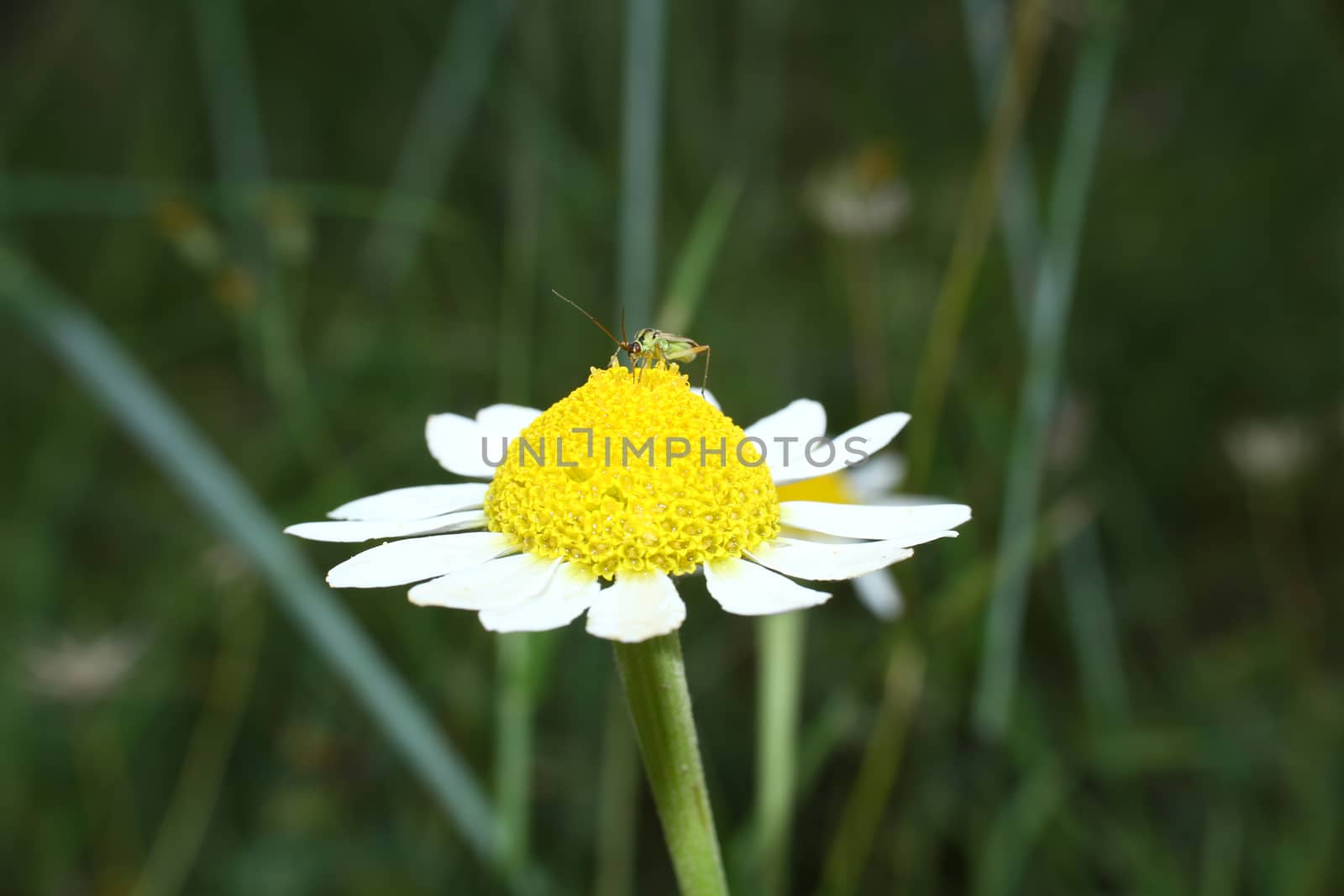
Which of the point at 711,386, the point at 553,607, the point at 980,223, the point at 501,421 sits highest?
the point at 711,386

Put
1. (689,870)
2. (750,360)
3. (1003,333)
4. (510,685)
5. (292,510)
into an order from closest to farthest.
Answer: (689,870) → (510,685) → (292,510) → (750,360) → (1003,333)

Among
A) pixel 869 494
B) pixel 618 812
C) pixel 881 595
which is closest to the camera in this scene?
pixel 881 595

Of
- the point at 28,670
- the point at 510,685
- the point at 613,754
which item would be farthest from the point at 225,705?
the point at 510,685

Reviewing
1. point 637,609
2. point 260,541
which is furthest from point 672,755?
point 260,541

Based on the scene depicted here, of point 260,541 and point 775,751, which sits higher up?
point 260,541

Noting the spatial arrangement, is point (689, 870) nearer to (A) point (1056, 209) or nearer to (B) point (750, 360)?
(A) point (1056, 209)

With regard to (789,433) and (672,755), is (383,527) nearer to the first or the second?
(672,755)

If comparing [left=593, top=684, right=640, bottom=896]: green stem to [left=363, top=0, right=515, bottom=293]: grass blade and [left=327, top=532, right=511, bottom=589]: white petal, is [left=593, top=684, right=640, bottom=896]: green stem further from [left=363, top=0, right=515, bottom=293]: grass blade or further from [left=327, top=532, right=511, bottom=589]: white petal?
[left=363, top=0, right=515, bottom=293]: grass blade
